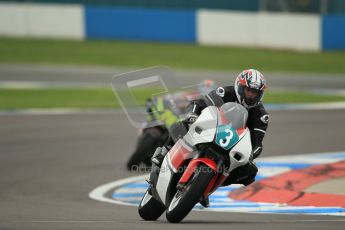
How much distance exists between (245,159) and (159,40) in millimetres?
23318

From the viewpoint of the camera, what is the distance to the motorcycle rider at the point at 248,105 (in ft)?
26.9

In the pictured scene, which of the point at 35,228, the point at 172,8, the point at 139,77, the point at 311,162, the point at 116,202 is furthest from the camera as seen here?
the point at 172,8

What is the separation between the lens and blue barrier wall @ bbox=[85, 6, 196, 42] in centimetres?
3041

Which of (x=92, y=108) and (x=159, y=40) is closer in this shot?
(x=92, y=108)

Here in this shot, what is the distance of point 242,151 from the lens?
789 cm

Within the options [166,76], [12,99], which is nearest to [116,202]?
[166,76]

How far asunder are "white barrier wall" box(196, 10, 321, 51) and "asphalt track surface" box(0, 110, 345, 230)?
10342 millimetres

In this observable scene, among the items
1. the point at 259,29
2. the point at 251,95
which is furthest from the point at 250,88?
the point at 259,29

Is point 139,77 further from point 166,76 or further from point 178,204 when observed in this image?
point 178,204

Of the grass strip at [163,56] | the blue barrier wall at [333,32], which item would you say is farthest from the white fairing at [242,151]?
the blue barrier wall at [333,32]

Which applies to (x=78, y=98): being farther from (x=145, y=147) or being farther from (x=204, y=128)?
(x=204, y=128)

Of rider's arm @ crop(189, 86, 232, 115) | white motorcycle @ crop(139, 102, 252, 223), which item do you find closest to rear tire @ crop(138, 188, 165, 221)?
white motorcycle @ crop(139, 102, 252, 223)

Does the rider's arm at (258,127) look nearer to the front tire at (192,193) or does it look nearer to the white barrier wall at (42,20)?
the front tire at (192,193)

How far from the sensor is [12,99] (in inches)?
826
